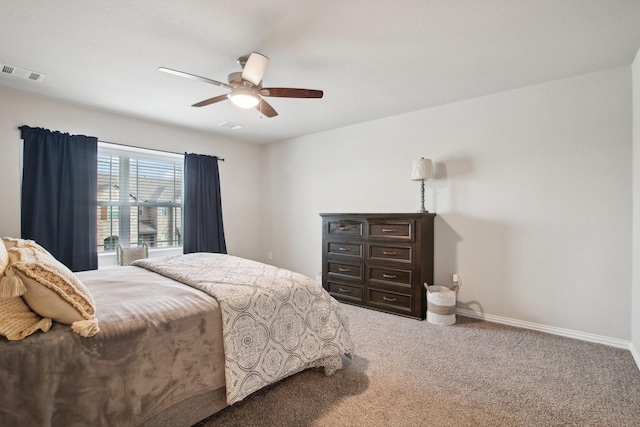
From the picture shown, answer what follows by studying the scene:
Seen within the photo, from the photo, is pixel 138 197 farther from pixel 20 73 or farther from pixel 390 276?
pixel 390 276

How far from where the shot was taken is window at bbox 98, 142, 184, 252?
3.95 metres

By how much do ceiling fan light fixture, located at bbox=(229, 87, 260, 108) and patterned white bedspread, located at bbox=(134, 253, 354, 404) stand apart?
1.33 meters

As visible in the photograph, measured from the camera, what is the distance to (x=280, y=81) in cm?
293

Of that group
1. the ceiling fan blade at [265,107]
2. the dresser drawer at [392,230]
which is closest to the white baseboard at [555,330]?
the dresser drawer at [392,230]

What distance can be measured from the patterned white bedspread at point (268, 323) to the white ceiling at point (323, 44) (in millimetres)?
1723

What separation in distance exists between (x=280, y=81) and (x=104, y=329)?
246 cm

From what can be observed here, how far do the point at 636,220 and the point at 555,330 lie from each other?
1177 mm

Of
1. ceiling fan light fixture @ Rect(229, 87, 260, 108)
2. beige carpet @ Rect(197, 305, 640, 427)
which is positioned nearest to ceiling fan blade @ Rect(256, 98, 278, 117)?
ceiling fan light fixture @ Rect(229, 87, 260, 108)

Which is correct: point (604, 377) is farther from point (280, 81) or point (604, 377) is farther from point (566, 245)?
point (280, 81)

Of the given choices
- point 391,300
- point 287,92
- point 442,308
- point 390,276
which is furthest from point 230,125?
point 442,308

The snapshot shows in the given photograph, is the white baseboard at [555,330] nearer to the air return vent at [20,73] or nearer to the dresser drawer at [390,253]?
the dresser drawer at [390,253]

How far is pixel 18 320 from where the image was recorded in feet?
3.83

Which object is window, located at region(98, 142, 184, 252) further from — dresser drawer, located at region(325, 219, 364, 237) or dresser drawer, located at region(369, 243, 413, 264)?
dresser drawer, located at region(369, 243, 413, 264)

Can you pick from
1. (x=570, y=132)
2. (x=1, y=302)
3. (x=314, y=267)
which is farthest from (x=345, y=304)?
(x=1, y=302)
